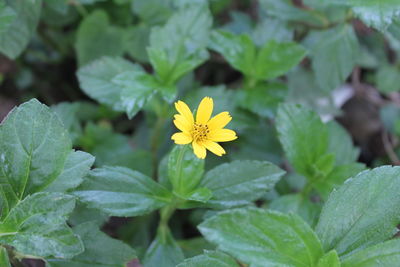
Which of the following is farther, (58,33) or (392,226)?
(58,33)

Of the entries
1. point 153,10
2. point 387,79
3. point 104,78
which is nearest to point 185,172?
point 104,78

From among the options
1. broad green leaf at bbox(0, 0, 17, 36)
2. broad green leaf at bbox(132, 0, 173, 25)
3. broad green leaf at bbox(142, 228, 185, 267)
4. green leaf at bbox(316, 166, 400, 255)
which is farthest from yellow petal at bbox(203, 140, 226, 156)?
broad green leaf at bbox(132, 0, 173, 25)

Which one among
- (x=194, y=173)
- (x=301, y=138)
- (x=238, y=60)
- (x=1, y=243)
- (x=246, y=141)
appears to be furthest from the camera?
(x=246, y=141)

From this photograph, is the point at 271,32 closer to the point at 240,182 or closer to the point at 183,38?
the point at 183,38

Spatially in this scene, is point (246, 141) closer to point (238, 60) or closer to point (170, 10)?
point (238, 60)

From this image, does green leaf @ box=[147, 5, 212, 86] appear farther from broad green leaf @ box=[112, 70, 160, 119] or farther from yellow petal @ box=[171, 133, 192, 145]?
yellow petal @ box=[171, 133, 192, 145]

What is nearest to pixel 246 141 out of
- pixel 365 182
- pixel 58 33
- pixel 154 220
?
pixel 154 220
